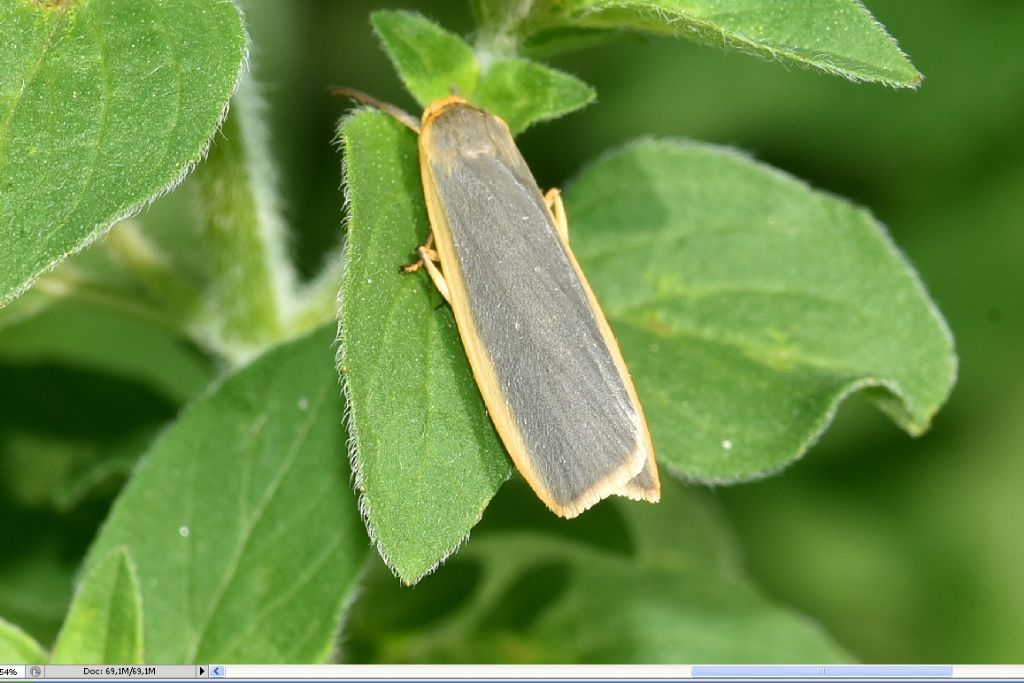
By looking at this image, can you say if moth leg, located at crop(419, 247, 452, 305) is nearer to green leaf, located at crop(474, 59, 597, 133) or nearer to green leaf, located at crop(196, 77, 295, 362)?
green leaf, located at crop(474, 59, 597, 133)

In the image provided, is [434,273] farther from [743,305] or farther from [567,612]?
[567,612]

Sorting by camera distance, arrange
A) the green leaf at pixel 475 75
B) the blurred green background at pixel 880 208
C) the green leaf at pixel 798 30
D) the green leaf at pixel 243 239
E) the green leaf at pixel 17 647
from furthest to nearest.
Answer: the blurred green background at pixel 880 208 < the green leaf at pixel 243 239 < the green leaf at pixel 475 75 < the green leaf at pixel 17 647 < the green leaf at pixel 798 30

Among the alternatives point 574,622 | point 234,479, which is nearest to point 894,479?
point 574,622

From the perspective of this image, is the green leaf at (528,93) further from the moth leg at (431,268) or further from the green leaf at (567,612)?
the green leaf at (567,612)

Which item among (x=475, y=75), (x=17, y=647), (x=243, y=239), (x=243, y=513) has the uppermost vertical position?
(x=475, y=75)

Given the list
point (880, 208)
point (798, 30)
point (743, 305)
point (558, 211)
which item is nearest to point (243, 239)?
point (558, 211)

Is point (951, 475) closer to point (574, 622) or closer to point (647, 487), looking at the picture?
point (574, 622)

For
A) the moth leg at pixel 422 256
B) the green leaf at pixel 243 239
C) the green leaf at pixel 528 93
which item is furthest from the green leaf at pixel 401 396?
the green leaf at pixel 243 239
